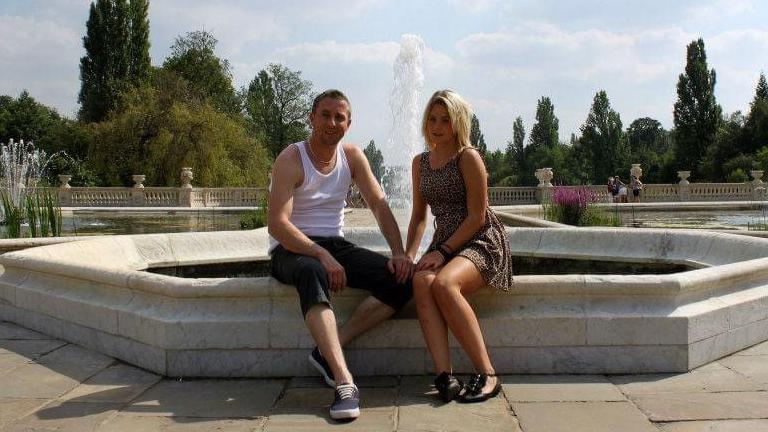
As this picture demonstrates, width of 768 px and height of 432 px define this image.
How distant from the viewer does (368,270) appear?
3992 mm

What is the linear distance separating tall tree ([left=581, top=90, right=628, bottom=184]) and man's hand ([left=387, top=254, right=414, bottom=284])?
2517 inches

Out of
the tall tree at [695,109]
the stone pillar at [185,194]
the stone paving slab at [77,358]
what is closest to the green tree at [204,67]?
the stone pillar at [185,194]

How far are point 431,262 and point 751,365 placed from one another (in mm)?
2005

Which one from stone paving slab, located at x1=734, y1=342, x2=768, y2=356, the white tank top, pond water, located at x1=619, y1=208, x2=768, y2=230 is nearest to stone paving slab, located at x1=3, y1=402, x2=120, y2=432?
the white tank top

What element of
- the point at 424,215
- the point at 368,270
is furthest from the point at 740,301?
the point at 368,270

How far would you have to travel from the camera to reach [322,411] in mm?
3414

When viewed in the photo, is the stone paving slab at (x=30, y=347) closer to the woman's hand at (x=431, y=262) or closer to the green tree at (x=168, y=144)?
the woman's hand at (x=431, y=262)

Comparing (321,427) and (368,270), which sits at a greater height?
(368,270)

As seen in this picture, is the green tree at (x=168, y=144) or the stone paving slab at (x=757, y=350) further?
the green tree at (x=168, y=144)

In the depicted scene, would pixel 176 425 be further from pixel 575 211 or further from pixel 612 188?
pixel 612 188

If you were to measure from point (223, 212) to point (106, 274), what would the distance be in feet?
76.5

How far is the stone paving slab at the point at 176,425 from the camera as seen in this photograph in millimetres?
3166

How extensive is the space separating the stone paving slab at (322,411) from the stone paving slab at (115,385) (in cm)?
84

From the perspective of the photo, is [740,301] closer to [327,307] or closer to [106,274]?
[327,307]
